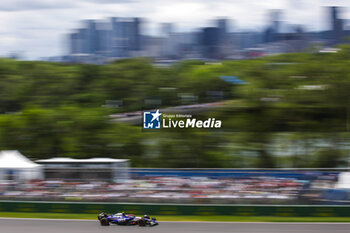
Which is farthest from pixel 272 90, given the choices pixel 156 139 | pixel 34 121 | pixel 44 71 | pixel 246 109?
pixel 44 71

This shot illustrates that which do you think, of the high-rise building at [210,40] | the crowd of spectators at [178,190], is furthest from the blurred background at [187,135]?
the high-rise building at [210,40]

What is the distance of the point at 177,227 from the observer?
45.3 ft

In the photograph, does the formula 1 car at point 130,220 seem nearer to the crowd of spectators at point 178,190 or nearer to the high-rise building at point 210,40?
the crowd of spectators at point 178,190

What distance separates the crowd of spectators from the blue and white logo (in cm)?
791

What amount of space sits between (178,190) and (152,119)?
880cm

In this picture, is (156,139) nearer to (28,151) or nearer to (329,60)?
(28,151)

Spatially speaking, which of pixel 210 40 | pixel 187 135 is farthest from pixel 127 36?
pixel 187 135

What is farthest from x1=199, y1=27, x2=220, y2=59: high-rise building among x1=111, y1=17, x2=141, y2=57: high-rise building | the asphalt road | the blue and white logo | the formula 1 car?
the formula 1 car

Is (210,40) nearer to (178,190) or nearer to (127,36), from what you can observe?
(127,36)

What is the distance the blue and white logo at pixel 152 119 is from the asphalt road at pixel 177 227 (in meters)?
10.6

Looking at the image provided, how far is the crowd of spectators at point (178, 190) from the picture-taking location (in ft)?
51.6

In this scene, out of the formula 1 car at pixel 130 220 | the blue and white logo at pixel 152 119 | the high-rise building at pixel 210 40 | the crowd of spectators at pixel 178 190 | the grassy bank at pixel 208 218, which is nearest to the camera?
the formula 1 car at pixel 130 220

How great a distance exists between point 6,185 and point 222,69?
20.7m

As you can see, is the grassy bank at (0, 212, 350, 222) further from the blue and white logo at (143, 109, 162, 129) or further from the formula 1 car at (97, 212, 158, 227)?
the blue and white logo at (143, 109, 162, 129)
